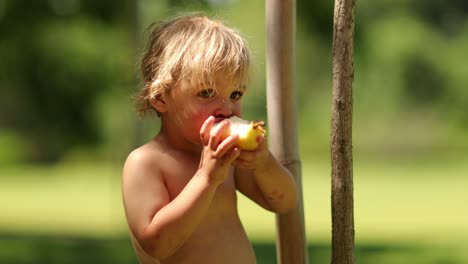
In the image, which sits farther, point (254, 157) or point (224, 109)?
point (224, 109)

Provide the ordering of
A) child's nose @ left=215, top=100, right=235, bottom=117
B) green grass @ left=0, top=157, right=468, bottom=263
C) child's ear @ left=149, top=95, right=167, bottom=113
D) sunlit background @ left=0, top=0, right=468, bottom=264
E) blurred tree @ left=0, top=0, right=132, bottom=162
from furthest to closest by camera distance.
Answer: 1. blurred tree @ left=0, top=0, right=132, bottom=162
2. sunlit background @ left=0, top=0, right=468, bottom=264
3. green grass @ left=0, top=157, right=468, bottom=263
4. child's ear @ left=149, top=95, right=167, bottom=113
5. child's nose @ left=215, top=100, right=235, bottom=117

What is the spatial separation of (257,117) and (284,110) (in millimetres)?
28436

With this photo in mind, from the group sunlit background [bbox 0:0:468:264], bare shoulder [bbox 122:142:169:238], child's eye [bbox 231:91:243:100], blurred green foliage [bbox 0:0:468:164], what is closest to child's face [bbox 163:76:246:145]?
child's eye [bbox 231:91:243:100]

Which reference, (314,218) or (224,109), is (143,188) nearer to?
(224,109)

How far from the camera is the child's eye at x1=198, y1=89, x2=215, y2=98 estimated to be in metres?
2.92

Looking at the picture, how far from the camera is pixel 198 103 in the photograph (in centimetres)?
294

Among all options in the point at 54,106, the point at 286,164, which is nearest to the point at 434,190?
the point at 54,106

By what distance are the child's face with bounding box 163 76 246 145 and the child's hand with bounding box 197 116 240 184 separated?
15cm

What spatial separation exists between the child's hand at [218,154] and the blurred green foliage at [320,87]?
21.1 m

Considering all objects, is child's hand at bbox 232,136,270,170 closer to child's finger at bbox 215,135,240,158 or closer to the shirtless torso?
child's finger at bbox 215,135,240,158

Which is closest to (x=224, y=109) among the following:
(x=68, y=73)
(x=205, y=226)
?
(x=205, y=226)

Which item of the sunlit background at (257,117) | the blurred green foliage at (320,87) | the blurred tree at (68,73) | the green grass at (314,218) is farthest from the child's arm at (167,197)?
the blurred green foliage at (320,87)

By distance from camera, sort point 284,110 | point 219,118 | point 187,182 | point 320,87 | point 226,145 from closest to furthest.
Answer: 1. point 226,145
2. point 219,118
3. point 187,182
4. point 284,110
5. point 320,87

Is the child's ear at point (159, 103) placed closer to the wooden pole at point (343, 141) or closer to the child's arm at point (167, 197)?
the child's arm at point (167, 197)
